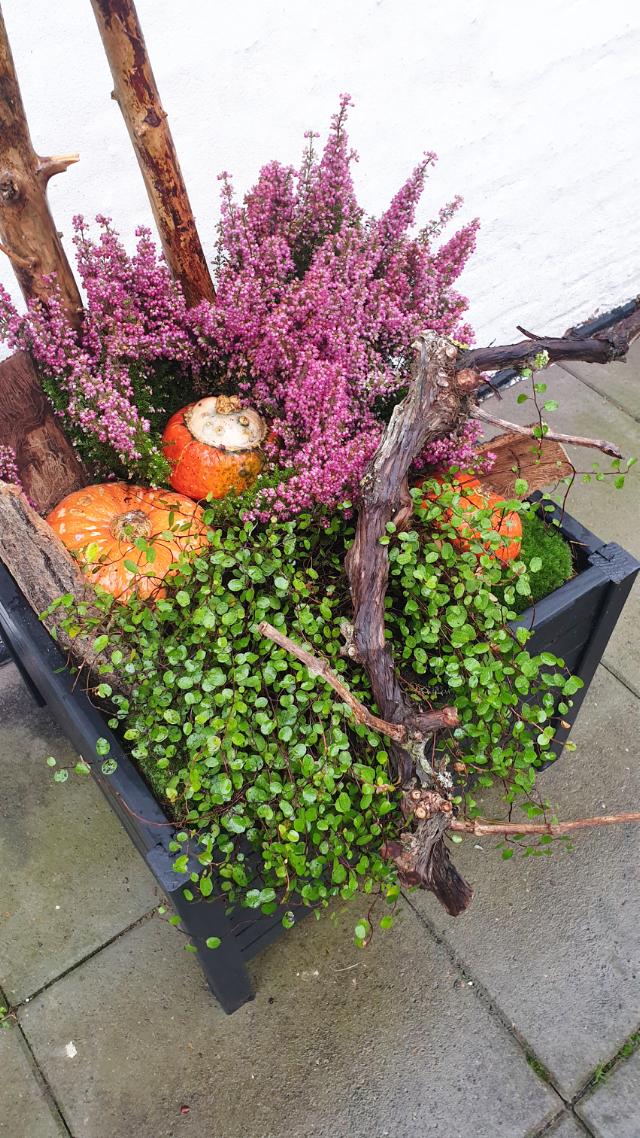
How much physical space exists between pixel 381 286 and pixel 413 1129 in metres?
2.01

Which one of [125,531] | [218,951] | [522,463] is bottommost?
[218,951]

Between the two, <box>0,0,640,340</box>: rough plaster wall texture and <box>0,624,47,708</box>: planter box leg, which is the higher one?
<box>0,0,640,340</box>: rough plaster wall texture

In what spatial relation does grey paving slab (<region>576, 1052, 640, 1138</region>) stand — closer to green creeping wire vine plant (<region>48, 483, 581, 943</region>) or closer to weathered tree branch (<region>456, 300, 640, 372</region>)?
green creeping wire vine plant (<region>48, 483, 581, 943</region>)

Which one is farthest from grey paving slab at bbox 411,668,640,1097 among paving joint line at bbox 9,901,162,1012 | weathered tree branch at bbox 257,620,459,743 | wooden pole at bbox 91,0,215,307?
wooden pole at bbox 91,0,215,307

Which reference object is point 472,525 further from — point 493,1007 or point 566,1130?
point 566,1130

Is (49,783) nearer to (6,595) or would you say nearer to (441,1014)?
(6,595)

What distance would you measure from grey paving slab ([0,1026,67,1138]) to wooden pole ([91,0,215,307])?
1.98m

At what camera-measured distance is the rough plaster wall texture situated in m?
2.55

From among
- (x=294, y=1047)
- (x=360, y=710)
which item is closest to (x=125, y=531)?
(x=360, y=710)

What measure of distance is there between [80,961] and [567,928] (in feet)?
4.44

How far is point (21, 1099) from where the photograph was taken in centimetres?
209

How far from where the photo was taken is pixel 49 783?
8.78 ft

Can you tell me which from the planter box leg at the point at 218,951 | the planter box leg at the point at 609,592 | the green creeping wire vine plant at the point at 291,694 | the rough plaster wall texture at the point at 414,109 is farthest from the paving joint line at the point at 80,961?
the rough plaster wall texture at the point at 414,109

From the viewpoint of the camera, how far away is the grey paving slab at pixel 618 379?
12.8 ft
